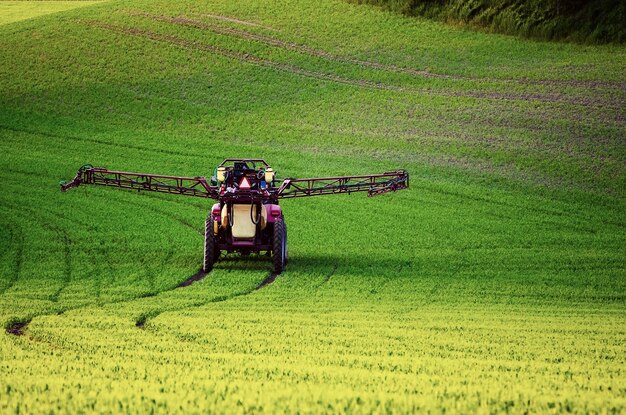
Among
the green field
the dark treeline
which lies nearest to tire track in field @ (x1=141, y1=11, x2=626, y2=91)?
the green field

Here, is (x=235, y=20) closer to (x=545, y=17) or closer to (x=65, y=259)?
(x=545, y=17)

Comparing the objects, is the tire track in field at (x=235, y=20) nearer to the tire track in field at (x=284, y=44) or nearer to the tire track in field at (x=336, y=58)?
the tire track in field at (x=336, y=58)

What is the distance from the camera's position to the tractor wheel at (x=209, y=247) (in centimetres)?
3194

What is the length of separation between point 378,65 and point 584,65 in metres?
11.5

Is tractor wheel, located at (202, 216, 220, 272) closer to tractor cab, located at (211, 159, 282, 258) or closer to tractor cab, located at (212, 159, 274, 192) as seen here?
tractor cab, located at (211, 159, 282, 258)

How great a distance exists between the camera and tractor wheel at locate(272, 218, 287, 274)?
31.8m

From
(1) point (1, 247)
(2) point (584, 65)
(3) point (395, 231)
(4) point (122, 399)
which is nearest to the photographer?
(4) point (122, 399)

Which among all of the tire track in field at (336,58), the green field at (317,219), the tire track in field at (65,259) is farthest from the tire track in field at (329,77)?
the tire track in field at (65,259)

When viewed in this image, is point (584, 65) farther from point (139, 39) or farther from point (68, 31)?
point (68, 31)

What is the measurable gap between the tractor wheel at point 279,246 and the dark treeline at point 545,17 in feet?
128

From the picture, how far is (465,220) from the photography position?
4147 centimetres

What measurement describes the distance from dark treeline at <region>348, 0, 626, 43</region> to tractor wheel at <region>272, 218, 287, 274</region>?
1537 inches

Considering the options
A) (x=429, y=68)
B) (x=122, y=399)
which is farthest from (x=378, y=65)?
(x=122, y=399)

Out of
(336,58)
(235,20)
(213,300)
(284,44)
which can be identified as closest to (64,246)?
(213,300)
